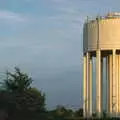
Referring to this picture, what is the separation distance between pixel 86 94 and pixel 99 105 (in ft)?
12.1

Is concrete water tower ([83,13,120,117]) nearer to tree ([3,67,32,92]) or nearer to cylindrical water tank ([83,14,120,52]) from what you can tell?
cylindrical water tank ([83,14,120,52])

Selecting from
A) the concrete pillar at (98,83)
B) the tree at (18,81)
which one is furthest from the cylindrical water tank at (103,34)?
the tree at (18,81)

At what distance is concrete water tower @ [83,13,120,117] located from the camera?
261ft

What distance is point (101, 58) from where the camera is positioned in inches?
3255

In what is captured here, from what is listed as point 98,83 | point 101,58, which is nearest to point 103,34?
point 101,58

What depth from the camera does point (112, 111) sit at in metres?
80.6

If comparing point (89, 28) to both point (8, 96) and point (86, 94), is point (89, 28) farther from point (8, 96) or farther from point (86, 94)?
point (8, 96)

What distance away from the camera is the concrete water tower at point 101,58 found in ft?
261

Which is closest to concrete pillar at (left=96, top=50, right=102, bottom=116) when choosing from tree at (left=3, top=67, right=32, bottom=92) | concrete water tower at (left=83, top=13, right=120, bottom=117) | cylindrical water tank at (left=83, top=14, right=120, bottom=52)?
concrete water tower at (left=83, top=13, right=120, bottom=117)

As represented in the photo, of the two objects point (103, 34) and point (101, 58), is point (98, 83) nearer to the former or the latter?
point (101, 58)

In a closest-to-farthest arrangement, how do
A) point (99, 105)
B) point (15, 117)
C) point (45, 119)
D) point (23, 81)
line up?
point (15, 117) < point (45, 119) < point (23, 81) < point (99, 105)

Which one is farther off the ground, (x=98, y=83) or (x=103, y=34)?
(x=103, y=34)

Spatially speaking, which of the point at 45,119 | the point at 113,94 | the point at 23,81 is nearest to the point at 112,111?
the point at 113,94

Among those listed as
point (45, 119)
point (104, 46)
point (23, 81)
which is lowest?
point (45, 119)
